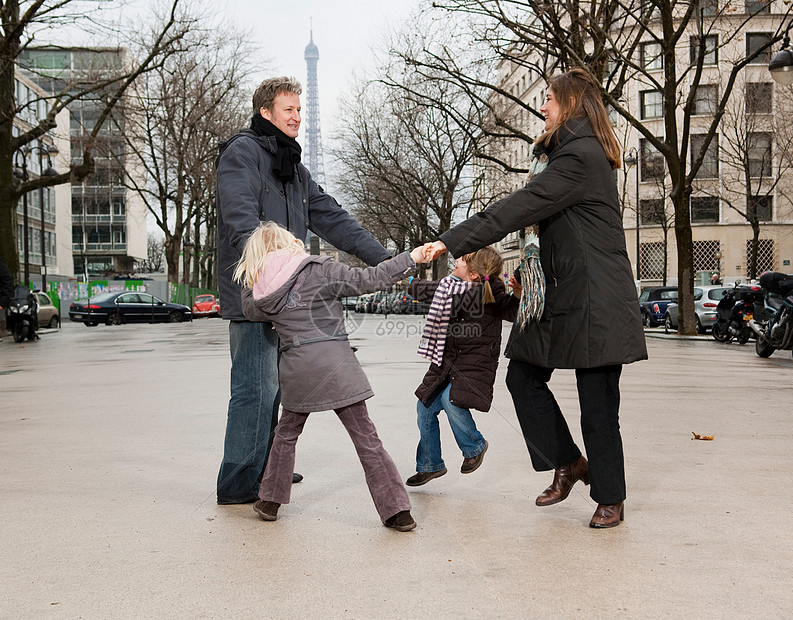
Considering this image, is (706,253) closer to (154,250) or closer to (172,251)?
(172,251)

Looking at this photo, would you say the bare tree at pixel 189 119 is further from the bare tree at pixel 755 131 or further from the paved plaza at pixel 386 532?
the paved plaza at pixel 386 532

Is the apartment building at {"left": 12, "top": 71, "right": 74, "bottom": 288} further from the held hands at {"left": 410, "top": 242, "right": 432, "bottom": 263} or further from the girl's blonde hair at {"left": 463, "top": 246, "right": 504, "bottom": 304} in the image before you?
the held hands at {"left": 410, "top": 242, "right": 432, "bottom": 263}

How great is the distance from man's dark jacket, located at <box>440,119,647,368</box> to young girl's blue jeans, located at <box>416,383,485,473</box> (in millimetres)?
954

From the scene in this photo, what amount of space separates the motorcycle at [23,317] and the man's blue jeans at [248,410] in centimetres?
2179

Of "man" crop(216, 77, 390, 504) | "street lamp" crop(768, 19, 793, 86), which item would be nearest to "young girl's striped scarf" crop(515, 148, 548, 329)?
"man" crop(216, 77, 390, 504)

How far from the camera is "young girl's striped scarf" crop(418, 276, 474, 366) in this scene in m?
5.50

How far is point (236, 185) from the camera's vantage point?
489cm

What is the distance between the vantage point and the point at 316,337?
4.51 metres

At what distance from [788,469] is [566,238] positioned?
2505 mm

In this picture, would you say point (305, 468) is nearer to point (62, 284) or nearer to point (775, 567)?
point (775, 567)

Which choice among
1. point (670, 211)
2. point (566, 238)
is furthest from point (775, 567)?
point (670, 211)

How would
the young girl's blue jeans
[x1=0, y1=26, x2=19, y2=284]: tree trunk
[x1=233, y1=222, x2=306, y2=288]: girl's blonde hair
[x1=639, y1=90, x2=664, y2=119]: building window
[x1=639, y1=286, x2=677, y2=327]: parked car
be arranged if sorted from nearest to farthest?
[x1=233, y1=222, x2=306, y2=288]: girl's blonde hair < the young girl's blue jeans < [x1=0, y1=26, x2=19, y2=284]: tree trunk < [x1=639, y1=286, x2=677, y2=327]: parked car < [x1=639, y1=90, x2=664, y2=119]: building window

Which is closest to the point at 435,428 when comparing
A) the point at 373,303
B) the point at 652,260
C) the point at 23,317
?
the point at 23,317

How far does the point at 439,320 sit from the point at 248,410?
124 centimetres
